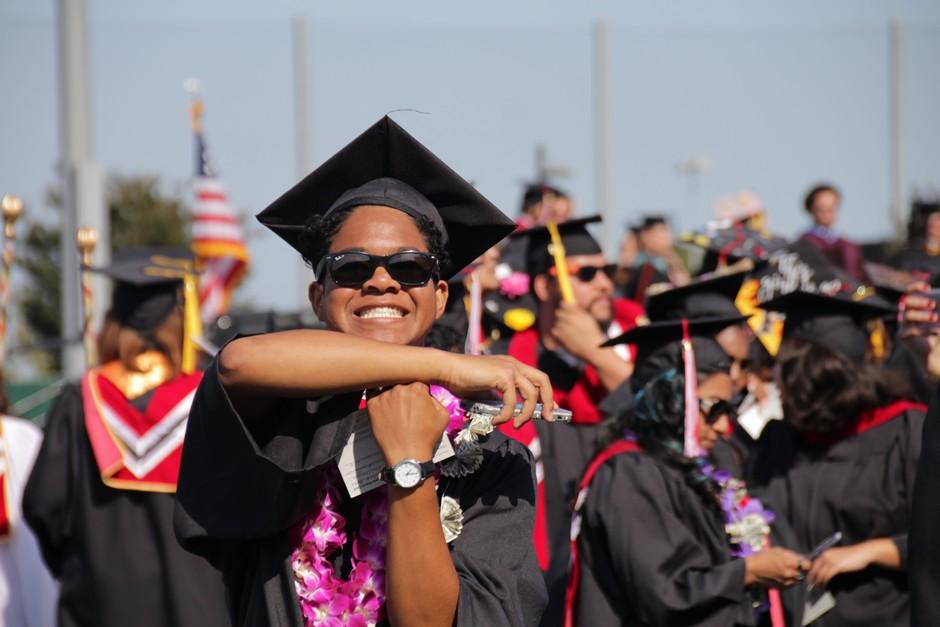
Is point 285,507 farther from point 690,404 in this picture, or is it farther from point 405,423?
point 690,404

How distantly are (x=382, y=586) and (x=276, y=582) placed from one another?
0.70ft

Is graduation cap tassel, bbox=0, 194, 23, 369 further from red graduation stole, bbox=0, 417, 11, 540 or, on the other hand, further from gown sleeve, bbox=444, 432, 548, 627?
gown sleeve, bbox=444, 432, 548, 627

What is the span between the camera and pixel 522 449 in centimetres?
304

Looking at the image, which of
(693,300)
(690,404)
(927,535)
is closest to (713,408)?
(690,404)

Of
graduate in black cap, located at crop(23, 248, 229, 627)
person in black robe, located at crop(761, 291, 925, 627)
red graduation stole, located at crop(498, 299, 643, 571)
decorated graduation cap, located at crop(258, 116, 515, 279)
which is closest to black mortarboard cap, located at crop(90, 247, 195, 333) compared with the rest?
graduate in black cap, located at crop(23, 248, 229, 627)

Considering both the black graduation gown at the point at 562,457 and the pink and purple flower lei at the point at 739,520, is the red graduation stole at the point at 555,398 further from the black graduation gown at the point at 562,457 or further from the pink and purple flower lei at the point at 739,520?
the pink and purple flower lei at the point at 739,520

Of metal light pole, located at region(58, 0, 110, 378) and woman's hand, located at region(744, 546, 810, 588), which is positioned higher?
metal light pole, located at region(58, 0, 110, 378)

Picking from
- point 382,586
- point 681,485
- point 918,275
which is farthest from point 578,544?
point 918,275

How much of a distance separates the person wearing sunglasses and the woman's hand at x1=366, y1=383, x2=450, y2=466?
99.2 inches

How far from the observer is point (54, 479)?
233 inches

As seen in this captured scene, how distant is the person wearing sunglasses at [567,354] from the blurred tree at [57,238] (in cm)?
1181

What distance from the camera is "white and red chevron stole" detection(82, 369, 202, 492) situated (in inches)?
222

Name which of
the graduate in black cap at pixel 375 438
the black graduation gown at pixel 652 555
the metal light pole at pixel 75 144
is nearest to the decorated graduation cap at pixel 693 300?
the black graduation gown at pixel 652 555

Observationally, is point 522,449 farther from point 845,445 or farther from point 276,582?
point 845,445
